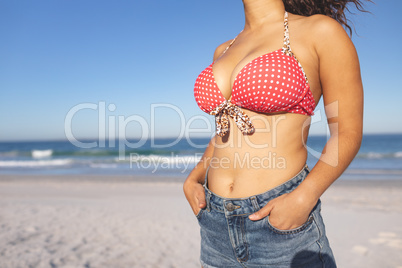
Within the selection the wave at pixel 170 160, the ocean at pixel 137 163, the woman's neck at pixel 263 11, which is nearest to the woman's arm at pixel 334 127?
the woman's neck at pixel 263 11

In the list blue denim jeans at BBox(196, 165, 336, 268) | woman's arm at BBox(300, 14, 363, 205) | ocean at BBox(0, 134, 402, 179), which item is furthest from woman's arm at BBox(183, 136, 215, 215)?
ocean at BBox(0, 134, 402, 179)

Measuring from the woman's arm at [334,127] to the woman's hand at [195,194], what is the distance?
0.34 metres

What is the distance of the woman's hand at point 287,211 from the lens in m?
1.18

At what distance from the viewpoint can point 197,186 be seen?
1.69 m

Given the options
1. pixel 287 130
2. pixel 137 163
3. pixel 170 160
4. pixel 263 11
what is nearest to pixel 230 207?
pixel 287 130

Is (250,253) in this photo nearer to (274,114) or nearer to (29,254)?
(274,114)

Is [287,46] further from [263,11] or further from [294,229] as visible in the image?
[294,229]

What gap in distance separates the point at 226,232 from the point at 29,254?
4.08m

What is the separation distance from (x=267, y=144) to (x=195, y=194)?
48cm

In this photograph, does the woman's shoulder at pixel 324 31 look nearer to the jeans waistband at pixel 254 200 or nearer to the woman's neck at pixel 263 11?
A: the woman's neck at pixel 263 11

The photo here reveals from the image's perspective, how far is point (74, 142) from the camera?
53906 millimetres

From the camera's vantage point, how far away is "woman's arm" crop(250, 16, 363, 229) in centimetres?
119

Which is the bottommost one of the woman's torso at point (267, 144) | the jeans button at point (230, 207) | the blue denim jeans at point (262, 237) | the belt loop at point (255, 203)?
the blue denim jeans at point (262, 237)

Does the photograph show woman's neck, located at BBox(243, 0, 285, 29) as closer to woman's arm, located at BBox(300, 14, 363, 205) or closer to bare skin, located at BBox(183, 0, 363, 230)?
bare skin, located at BBox(183, 0, 363, 230)
